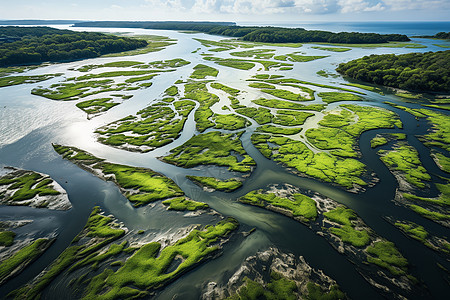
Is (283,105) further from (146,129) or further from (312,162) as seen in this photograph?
(146,129)

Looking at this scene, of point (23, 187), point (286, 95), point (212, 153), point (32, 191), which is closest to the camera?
point (32, 191)

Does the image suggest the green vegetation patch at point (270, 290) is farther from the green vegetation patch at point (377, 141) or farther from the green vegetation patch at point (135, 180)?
the green vegetation patch at point (377, 141)

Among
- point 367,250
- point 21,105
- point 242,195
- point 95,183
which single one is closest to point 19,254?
point 95,183

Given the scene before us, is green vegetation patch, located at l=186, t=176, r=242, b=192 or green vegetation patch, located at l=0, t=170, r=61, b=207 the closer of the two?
green vegetation patch, located at l=0, t=170, r=61, b=207

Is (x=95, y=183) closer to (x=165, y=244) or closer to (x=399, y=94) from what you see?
(x=165, y=244)

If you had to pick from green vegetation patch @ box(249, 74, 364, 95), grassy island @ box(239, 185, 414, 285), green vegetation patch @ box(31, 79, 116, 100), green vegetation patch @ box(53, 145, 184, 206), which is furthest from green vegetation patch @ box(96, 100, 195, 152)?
green vegetation patch @ box(249, 74, 364, 95)

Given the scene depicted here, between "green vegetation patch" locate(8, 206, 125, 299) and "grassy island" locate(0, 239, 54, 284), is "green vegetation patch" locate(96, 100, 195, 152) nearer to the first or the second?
"green vegetation patch" locate(8, 206, 125, 299)

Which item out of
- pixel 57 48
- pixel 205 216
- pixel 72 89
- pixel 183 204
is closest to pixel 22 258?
pixel 183 204

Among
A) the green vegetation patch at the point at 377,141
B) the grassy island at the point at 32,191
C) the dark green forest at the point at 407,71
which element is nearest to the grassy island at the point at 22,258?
the grassy island at the point at 32,191
